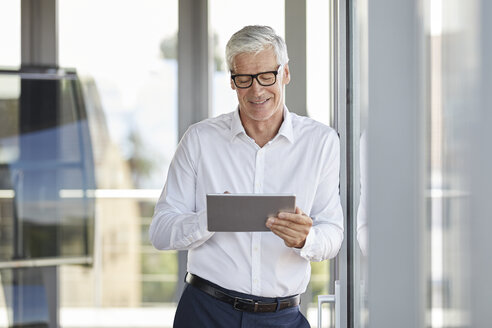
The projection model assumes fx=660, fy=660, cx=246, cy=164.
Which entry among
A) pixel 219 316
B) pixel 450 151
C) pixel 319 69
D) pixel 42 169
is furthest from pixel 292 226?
pixel 42 169

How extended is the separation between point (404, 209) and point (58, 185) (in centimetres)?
327

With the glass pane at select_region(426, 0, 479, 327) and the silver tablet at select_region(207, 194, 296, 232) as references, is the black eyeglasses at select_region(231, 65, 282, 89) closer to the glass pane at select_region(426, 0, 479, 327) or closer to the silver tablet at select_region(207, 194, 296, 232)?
the silver tablet at select_region(207, 194, 296, 232)

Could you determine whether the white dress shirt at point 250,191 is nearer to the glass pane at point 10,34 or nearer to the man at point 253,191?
the man at point 253,191

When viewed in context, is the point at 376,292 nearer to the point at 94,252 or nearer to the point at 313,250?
the point at 313,250

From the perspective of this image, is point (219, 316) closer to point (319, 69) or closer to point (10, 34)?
point (319, 69)

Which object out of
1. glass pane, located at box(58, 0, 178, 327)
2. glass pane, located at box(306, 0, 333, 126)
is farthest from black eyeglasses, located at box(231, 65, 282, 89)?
glass pane, located at box(58, 0, 178, 327)

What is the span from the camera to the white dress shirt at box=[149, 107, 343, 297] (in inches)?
81.2

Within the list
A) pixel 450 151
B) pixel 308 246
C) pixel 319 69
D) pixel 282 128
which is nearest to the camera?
pixel 450 151

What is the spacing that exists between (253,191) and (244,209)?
37cm

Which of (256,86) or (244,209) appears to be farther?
(256,86)

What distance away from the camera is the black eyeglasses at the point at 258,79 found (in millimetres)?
2139

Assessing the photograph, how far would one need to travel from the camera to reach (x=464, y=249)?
2.81 ft

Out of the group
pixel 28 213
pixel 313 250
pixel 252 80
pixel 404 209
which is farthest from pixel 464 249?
pixel 28 213

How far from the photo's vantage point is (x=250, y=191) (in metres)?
2.20
